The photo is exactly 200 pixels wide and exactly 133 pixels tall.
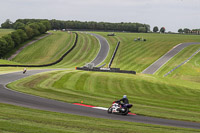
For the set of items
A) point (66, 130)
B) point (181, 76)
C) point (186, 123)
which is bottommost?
point (181, 76)

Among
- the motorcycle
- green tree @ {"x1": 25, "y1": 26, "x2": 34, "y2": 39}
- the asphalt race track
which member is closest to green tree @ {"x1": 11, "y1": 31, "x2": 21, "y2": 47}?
green tree @ {"x1": 25, "y1": 26, "x2": 34, "y2": 39}

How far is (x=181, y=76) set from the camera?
268 ft

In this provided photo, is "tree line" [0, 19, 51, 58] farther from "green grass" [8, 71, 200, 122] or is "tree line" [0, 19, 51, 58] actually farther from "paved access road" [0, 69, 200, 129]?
"paved access road" [0, 69, 200, 129]

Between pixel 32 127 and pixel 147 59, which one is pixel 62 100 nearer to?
pixel 32 127

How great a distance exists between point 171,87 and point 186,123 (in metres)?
30.6

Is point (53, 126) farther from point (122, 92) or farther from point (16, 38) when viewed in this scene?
point (16, 38)

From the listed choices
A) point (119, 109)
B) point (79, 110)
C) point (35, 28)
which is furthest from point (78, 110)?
point (35, 28)

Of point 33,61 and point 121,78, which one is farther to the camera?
point 33,61

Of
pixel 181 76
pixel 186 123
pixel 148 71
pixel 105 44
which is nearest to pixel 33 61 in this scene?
pixel 105 44

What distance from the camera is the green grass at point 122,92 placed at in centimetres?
2968

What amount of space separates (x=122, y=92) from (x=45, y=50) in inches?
3670

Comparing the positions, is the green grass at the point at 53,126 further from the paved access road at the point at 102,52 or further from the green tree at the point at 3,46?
the green tree at the point at 3,46

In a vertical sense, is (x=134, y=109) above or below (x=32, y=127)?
below

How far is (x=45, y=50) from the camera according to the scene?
133125 millimetres
